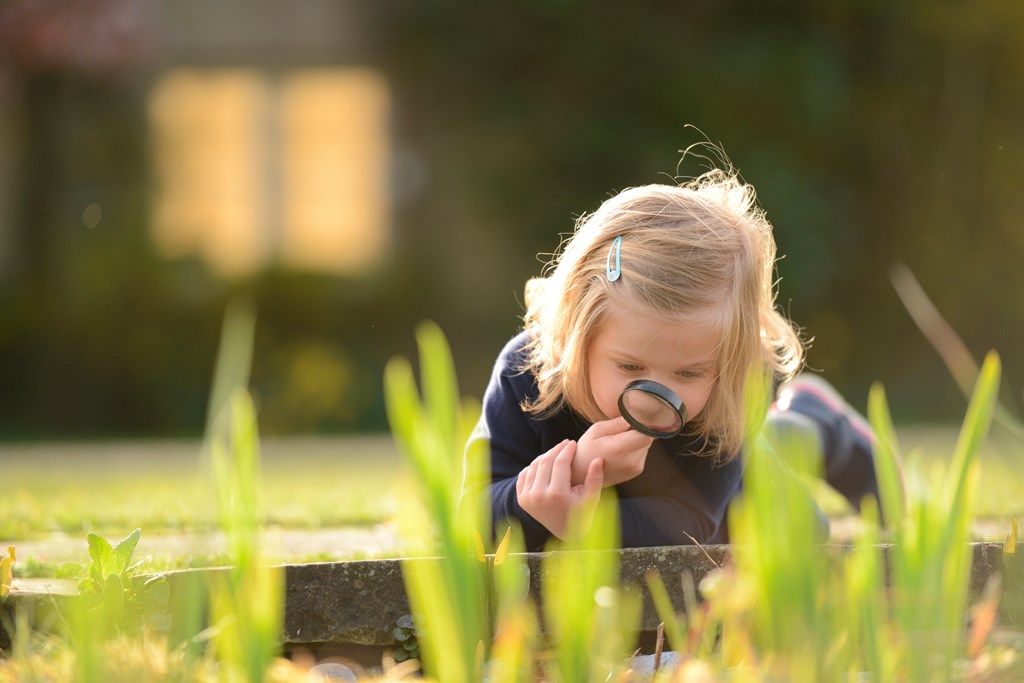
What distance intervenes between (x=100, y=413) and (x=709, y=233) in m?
8.32

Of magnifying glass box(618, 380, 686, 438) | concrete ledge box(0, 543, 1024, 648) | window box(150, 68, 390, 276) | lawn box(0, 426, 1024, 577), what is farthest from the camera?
window box(150, 68, 390, 276)

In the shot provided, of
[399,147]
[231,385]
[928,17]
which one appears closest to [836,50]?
[928,17]

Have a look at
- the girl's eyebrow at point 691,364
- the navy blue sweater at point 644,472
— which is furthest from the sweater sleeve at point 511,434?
the girl's eyebrow at point 691,364

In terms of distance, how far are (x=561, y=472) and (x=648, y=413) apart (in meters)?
0.17

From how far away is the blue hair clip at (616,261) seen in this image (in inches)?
86.6

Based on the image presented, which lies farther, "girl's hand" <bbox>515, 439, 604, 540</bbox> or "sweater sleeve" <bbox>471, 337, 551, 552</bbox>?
"sweater sleeve" <bbox>471, 337, 551, 552</bbox>

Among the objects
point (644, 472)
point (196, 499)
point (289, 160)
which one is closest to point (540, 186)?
point (289, 160)

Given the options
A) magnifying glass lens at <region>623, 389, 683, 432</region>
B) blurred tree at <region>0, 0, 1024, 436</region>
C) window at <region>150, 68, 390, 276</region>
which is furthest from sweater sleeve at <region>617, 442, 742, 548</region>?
window at <region>150, 68, 390, 276</region>

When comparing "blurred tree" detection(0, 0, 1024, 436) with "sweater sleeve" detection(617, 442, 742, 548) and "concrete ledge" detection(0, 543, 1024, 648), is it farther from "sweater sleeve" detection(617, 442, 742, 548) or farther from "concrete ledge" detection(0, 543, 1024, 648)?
"concrete ledge" detection(0, 543, 1024, 648)

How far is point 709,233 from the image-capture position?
2.31 meters

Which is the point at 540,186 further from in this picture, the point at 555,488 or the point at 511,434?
the point at 555,488

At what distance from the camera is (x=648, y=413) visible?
1963 mm

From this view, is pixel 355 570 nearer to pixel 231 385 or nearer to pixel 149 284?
pixel 231 385

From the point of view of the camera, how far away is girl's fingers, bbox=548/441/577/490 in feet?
6.54
